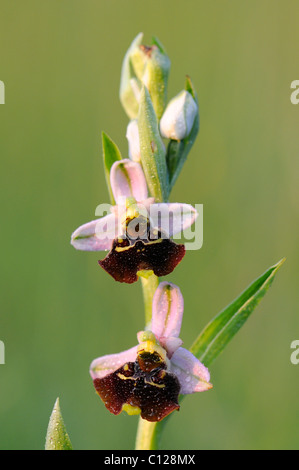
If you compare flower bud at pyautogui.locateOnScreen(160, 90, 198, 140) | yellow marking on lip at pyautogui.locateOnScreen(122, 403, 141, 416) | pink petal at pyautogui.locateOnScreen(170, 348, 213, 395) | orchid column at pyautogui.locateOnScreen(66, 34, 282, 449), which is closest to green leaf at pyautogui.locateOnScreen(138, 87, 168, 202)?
orchid column at pyautogui.locateOnScreen(66, 34, 282, 449)

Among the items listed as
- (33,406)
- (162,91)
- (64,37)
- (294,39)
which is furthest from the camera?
(64,37)

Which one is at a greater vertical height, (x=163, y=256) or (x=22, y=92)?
(x=22, y=92)

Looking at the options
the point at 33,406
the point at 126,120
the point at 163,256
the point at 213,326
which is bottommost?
the point at 33,406

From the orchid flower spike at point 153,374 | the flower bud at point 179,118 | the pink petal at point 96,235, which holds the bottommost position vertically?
the orchid flower spike at point 153,374

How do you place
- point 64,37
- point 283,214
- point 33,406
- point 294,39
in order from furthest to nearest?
point 64,37 < point 294,39 < point 283,214 < point 33,406

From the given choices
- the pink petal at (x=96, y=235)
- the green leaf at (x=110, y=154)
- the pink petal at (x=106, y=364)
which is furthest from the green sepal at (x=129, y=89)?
the pink petal at (x=106, y=364)

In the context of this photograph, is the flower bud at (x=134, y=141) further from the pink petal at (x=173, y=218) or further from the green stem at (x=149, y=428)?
the green stem at (x=149, y=428)
